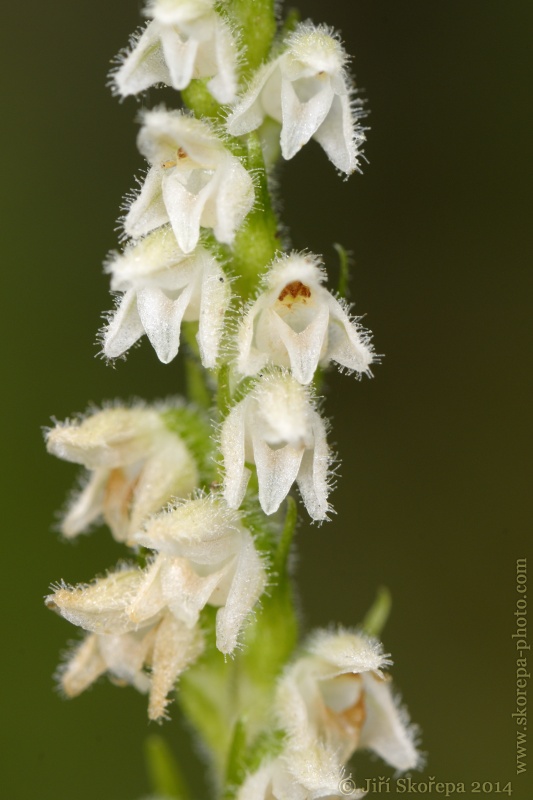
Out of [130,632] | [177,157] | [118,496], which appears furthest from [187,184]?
[130,632]

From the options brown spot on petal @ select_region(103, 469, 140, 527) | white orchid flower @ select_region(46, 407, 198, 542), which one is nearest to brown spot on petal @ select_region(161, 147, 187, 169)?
white orchid flower @ select_region(46, 407, 198, 542)

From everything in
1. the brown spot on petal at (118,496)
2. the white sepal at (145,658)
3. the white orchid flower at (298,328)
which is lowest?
the white sepal at (145,658)

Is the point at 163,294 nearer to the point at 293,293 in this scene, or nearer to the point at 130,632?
the point at 293,293

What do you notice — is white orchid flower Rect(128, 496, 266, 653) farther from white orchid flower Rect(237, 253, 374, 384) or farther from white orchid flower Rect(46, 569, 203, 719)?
white orchid flower Rect(237, 253, 374, 384)

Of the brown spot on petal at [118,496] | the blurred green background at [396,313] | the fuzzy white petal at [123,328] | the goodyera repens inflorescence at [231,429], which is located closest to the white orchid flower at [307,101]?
the goodyera repens inflorescence at [231,429]

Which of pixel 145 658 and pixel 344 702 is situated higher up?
pixel 145 658

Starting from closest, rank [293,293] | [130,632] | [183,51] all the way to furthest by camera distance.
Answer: [183,51], [293,293], [130,632]

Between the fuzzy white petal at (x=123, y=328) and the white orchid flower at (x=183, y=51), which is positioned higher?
the white orchid flower at (x=183, y=51)

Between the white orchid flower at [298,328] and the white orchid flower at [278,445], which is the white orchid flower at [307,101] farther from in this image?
the white orchid flower at [278,445]
